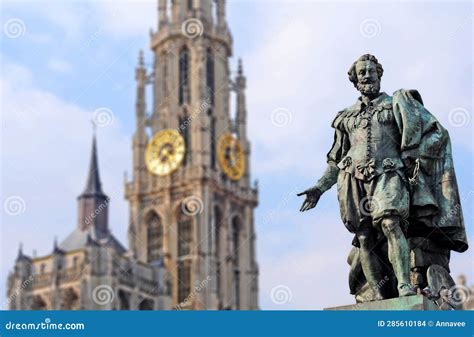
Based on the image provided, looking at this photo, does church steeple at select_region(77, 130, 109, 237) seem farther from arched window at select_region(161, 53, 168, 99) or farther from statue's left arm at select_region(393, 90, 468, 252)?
statue's left arm at select_region(393, 90, 468, 252)

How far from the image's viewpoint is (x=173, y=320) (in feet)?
26.3

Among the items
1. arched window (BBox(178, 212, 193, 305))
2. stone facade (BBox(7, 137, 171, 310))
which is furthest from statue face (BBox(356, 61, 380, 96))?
arched window (BBox(178, 212, 193, 305))

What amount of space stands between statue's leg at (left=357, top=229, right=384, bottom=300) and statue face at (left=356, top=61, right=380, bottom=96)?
1.40 m

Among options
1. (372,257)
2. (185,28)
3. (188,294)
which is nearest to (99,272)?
(188,294)

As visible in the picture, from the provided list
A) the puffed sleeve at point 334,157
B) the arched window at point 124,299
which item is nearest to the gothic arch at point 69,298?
the arched window at point 124,299

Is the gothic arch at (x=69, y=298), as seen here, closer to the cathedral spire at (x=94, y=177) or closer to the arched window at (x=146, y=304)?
the arched window at (x=146, y=304)

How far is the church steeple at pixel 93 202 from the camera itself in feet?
287

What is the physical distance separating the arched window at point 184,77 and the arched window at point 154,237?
10.7m

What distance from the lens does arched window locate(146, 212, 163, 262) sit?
276 ft

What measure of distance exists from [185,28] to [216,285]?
78.4ft

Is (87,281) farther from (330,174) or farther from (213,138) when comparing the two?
(330,174)

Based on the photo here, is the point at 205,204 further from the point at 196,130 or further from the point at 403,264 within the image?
the point at 403,264

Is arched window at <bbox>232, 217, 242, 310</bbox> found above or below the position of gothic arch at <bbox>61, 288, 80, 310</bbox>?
above

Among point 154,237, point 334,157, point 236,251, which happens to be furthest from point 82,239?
point 334,157
